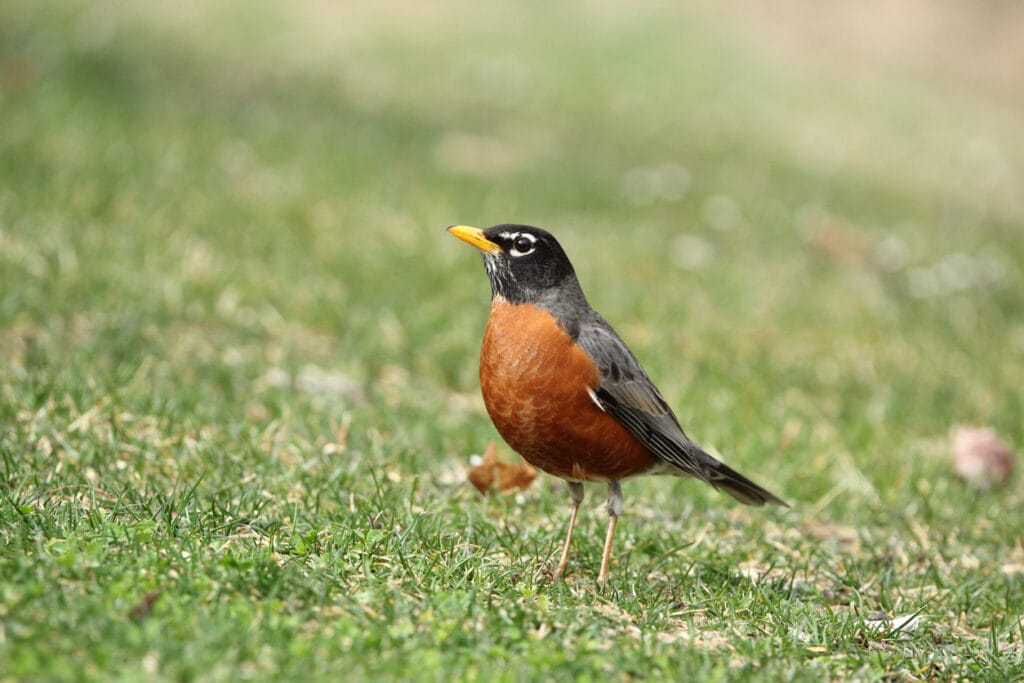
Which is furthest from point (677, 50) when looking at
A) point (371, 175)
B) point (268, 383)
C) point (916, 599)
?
point (916, 599)

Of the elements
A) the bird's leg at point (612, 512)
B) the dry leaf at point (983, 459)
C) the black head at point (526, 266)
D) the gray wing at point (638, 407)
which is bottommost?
the dry leaf at point (983, 459)

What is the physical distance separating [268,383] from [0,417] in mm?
1455

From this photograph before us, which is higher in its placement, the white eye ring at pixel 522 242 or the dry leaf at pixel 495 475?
the white eye ring at pixel 522 242

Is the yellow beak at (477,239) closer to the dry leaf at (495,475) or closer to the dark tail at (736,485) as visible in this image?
the dry leaf at (495,475)

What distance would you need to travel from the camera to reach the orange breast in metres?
3.87

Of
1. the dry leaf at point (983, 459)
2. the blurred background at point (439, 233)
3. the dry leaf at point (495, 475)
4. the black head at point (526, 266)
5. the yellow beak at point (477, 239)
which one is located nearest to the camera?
the black head at point (526, 266)

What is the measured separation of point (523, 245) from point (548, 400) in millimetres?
690

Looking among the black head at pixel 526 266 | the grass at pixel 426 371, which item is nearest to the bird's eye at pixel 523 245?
the black head at pixel 526 266

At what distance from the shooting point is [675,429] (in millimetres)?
4293

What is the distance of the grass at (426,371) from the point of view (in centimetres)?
324

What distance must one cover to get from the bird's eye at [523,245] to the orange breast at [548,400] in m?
0.29

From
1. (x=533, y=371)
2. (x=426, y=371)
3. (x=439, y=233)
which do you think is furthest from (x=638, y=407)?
(x=439, y=233)

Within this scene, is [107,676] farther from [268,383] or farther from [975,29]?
[975,29]

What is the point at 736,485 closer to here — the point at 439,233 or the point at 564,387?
the point at 564,387
